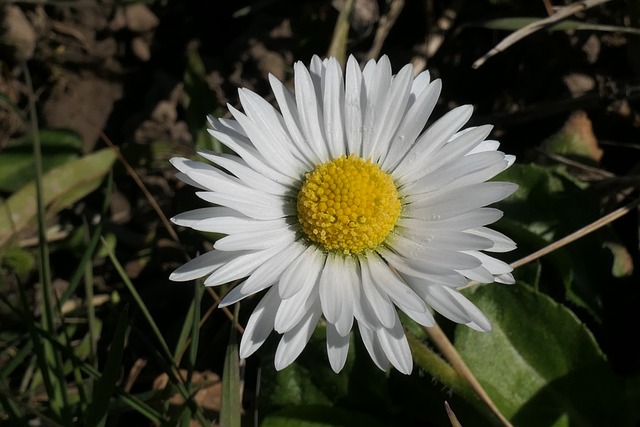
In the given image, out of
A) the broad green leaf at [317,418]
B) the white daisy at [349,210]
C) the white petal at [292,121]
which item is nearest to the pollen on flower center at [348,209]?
the white daisy at [349,210]

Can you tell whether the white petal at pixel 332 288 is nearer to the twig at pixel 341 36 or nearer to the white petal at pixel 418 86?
the white petal at pixel 418 86

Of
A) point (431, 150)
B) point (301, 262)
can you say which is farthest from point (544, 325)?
point (301, 262)

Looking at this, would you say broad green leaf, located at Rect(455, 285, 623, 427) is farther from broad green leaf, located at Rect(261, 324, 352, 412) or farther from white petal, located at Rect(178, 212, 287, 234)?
white petal, located at Rect(178, 212, 287, 234)

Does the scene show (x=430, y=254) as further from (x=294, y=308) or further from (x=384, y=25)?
(x=384, y=25)

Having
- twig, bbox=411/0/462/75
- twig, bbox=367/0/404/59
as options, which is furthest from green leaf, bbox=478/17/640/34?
twig, bbox=367/0/404/59

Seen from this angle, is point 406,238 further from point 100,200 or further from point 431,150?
point 100,200

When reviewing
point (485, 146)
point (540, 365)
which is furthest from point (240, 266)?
point (540, 365)
